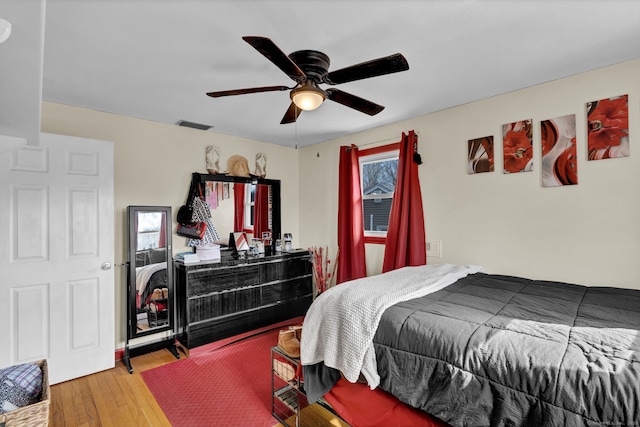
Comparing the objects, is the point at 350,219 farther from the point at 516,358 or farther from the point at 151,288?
the point at 516,358

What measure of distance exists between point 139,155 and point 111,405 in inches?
86.5

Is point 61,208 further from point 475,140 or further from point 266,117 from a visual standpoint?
point 475,140

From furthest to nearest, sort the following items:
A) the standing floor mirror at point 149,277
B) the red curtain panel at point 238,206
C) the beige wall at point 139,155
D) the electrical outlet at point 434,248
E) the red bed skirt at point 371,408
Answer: the red curtain panel at point 238,206 < the electrical outlet at point 434,248 < the standing floor mirror at point 149,277 < the beige wall at point 139,155 < the red bed skirt at point 371,408

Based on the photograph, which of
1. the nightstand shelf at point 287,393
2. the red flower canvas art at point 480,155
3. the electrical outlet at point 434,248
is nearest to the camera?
the nightstand shelf at point 287,393

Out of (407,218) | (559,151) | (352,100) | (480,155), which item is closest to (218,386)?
(407,218)

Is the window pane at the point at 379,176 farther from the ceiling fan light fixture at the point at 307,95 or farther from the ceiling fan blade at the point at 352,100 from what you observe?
the ceiling fan light fixture at the point at 307,95

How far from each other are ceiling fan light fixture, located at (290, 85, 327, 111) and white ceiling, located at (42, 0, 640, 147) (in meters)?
0.33

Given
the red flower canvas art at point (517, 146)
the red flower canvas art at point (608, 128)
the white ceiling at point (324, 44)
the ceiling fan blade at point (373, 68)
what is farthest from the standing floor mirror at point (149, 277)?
the red flower canvas art at point (608, 128)

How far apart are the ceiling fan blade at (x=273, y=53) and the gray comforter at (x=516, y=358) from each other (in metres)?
1.37

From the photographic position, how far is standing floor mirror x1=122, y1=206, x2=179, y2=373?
9.77 ft

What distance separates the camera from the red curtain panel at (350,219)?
12.0 feet

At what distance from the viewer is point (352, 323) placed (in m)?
1.70

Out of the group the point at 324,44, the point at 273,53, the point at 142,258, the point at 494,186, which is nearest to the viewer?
the point at 273,53

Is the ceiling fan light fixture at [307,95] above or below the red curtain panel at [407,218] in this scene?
above
